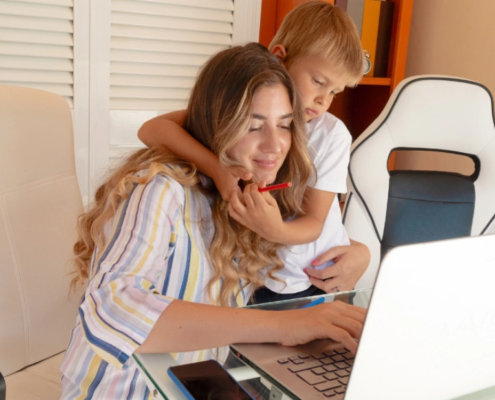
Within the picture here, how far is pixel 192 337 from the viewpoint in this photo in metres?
0.79

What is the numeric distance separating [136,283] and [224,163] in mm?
319

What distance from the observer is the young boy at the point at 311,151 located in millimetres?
1043

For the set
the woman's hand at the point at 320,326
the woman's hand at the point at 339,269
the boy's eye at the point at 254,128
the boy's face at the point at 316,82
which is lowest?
the woman's hand at the point at 339,269

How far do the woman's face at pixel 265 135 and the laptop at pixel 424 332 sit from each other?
435 mm

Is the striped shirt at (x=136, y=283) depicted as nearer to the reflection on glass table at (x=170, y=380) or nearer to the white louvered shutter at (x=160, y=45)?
Answer: the reflection on glass table at (x=170, y=380)

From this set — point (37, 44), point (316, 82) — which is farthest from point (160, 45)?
point (316, 82)

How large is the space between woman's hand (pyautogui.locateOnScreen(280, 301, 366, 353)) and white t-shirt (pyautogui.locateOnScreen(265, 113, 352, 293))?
1.21 ft

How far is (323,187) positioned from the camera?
1.27m

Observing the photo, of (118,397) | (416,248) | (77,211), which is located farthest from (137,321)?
(77,211)

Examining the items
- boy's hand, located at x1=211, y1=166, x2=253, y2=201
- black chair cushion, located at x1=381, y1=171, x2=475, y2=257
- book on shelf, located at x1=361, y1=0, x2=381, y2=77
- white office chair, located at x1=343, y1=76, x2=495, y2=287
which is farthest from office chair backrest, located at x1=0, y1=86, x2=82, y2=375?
book on shelf, located at x1=361, y1=0, x2=381, y2=77

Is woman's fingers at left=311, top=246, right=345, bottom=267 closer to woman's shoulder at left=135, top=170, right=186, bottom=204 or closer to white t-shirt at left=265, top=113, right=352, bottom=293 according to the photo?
white t-shirt at left=265, top=113, right=352, bottom=293

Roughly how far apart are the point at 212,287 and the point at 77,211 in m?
0.42

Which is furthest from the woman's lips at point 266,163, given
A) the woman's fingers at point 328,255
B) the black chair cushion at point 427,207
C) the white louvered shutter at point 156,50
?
the white louvered shutter at point 156,50

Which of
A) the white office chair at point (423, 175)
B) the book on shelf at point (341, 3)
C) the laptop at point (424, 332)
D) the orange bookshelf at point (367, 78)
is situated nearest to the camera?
the laptop at point (424, 332)
